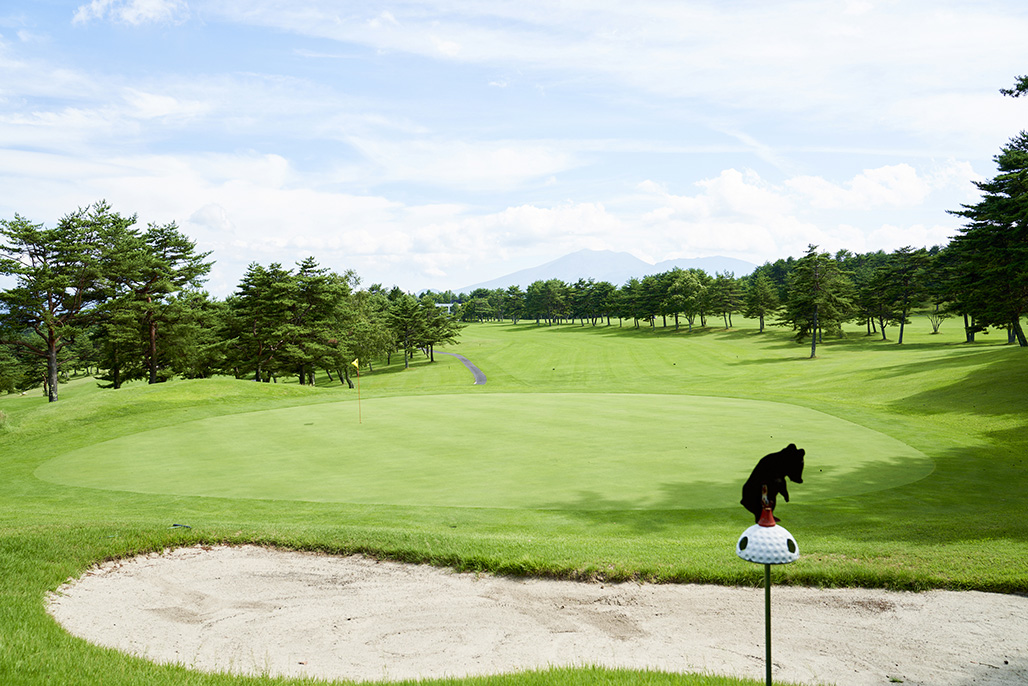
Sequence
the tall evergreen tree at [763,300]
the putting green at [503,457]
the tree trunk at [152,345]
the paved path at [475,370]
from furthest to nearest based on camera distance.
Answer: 1. the tall evergreen tree at [763,300]
2. the paved path at [475,370]
3. the tree trunk at [152,345]
4. the putting green at [503,457]

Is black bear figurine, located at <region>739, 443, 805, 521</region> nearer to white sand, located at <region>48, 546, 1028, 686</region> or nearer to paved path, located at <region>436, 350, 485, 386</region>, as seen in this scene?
white sand, located at <region>48, 546, 1028, 686</region>

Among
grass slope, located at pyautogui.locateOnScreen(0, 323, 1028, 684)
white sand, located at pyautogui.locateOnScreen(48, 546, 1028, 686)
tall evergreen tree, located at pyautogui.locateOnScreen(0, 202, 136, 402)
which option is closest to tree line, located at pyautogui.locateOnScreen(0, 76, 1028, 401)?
tall evergreen tree, located at pyautogui.locateOnScreen(0, 202, 136, 402)

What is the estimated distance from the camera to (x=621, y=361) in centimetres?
6456

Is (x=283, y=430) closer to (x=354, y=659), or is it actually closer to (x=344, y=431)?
(x=344, y=431)

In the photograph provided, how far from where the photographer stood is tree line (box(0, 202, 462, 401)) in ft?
144

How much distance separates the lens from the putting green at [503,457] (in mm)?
12422

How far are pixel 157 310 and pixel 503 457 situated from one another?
44641 mm

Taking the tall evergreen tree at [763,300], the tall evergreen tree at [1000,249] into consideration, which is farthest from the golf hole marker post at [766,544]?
the tall evergreen tree at [763,300]

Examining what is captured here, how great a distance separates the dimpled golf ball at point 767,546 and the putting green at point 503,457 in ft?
24.8

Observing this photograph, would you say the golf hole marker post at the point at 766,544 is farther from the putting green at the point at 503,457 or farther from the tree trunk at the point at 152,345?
the tree trunk at the point at 152,345

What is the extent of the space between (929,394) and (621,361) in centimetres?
3850

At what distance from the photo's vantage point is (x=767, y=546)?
3.91m

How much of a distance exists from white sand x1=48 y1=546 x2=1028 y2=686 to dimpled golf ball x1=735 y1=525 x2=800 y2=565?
2.46m

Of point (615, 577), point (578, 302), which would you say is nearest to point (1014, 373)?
point (615, 577)
